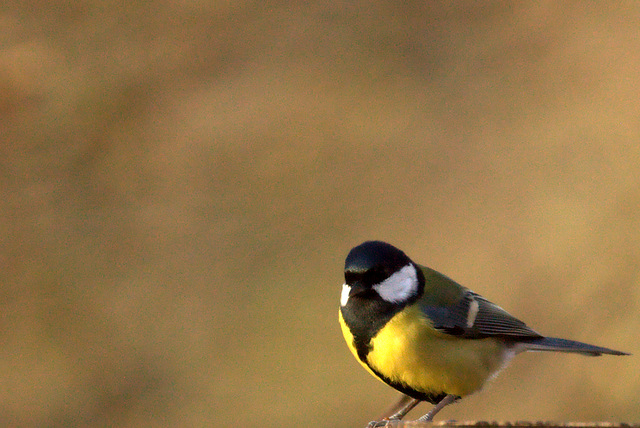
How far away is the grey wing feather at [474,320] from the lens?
2.02m

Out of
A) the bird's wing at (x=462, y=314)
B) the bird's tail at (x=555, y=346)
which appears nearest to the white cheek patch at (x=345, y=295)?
the bird's wing at (x=462, y=314)

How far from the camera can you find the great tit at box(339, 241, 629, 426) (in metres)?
1.91

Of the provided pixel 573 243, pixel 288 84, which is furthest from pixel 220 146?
pixel 573 243

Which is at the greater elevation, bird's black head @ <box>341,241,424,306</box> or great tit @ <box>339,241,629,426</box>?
bird's black head @ <box>341,241,424,306</box>

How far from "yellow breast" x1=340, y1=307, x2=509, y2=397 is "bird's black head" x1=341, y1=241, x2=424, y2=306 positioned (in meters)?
0.07

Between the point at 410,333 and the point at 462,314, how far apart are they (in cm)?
28

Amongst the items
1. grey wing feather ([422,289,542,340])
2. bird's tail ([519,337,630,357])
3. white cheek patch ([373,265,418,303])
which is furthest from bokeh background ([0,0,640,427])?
white cheek patch ([373,265,418,303])

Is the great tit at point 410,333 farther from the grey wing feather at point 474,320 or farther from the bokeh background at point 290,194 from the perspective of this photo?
the bokeh background at point 290,194

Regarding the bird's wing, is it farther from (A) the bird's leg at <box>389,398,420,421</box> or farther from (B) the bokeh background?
(B) the bokeh background

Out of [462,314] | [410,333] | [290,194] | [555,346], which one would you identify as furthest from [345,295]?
[290,194]

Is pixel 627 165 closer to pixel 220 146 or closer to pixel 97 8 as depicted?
pixel 220 146

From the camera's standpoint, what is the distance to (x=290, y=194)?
12.8 feet

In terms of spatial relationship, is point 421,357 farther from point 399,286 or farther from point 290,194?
point 290,194

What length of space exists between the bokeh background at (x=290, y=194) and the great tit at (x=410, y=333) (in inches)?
38.8
